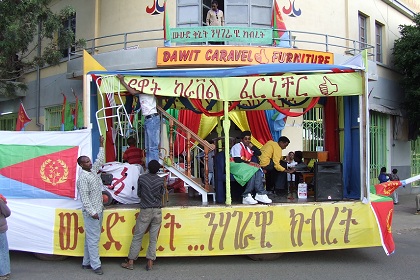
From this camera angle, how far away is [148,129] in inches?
282

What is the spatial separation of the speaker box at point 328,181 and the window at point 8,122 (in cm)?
1446

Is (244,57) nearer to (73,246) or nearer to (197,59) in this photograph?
(197,59)

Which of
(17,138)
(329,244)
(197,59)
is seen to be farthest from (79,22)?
(329,244)

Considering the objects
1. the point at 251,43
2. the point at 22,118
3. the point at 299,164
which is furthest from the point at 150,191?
the point at 22,118

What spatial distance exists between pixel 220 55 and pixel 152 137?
196 inches

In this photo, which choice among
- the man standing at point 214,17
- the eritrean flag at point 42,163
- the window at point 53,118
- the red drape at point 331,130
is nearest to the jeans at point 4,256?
the eritrean flag at point 42,163

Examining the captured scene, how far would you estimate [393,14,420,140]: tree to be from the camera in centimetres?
1512

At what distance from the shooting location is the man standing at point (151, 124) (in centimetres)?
690

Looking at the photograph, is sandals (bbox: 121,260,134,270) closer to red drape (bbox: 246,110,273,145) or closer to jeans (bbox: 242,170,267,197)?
jeans (bbox: 242,170,267,197)

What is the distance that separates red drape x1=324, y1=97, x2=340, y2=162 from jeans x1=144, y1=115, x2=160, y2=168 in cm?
378

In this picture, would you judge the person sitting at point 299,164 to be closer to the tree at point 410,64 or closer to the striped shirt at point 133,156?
the striped shirt at point 133,156

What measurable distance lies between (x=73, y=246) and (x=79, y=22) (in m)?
10.0

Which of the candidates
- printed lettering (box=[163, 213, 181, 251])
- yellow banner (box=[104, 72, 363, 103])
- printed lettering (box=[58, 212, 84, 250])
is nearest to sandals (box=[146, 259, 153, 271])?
printed lettering (box=[163, 213, 181, 251])

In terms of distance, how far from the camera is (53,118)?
50.9 feet
